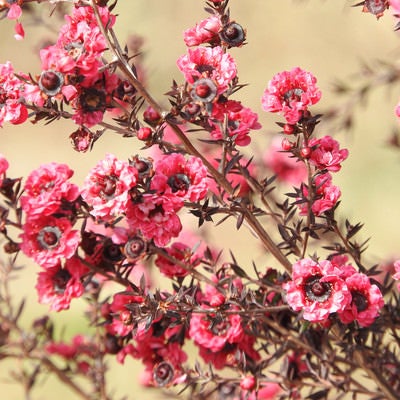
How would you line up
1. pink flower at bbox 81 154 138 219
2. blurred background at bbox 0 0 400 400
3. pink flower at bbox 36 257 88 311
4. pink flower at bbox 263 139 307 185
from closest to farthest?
pink flower at bbox 81 154 138 219, pink flower at bbox 36 257 88 311, pink flower at bbox 263 139 307 185, blurred background at bbox 0 0 400 400

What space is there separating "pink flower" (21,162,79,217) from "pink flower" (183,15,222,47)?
0.77 feet

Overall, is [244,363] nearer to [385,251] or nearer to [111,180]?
[111,180]

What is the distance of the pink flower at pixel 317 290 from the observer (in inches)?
29.4

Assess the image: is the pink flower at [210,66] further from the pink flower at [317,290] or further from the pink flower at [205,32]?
the pink flower at [317,290]

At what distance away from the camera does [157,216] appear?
0.77m

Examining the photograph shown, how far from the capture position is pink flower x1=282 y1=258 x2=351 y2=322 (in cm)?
75

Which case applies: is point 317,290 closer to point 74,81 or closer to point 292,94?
point 292,94

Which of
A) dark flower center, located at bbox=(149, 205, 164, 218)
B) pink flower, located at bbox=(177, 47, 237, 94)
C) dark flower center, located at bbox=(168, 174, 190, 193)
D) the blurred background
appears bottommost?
dark flower center, located at bbox=(149, 205, 164, 218)

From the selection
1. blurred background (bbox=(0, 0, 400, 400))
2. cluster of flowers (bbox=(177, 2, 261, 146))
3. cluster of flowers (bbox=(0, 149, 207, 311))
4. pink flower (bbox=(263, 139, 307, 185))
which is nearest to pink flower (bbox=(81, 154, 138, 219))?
cluster of flowers (bbox=(0, 149, 207, 311))

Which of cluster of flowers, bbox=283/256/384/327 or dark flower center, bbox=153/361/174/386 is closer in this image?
cluster of flowers, bbox=283/256/384/327

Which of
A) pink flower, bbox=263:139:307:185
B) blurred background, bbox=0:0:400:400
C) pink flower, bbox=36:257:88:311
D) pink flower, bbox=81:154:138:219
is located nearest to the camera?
pink flower, bbox=81:154:138:219

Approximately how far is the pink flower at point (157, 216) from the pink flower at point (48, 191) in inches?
4.1

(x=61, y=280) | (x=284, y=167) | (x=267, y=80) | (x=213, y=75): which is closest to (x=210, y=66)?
(x=213, y=75)

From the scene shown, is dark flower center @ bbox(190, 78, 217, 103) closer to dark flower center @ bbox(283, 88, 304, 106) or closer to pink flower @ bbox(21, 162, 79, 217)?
dark flower center @ bbox(283, 88, 304, 106)
